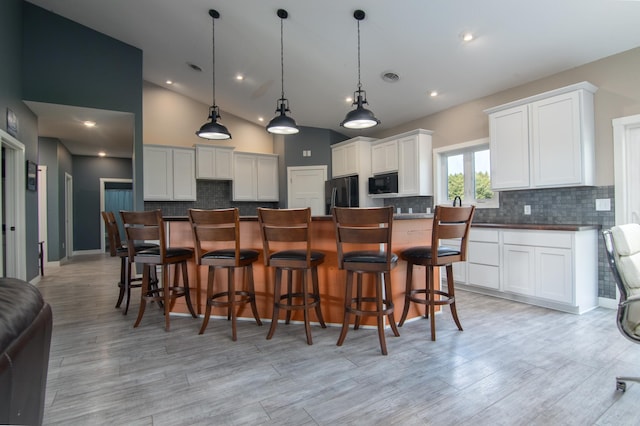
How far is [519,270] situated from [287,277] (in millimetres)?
2528

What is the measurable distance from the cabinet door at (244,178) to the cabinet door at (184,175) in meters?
0.79

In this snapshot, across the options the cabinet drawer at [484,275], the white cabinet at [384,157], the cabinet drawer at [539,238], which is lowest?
the cabinet drawer at [484,275]

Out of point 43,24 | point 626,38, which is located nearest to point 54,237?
point 43,24

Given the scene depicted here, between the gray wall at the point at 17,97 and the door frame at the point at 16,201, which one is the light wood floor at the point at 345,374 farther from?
the gray wall at the point at 17,97

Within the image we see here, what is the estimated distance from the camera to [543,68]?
3.60 meters

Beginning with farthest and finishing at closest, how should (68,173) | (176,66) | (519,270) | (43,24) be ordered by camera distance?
(68,173) → (176,66) → (43,24) → (519,270)

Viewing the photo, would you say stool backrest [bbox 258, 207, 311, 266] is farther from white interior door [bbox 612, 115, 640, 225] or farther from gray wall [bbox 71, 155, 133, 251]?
gray wall [bbox 71, 155, 133, 251]

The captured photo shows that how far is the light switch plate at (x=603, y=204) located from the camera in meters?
3.26

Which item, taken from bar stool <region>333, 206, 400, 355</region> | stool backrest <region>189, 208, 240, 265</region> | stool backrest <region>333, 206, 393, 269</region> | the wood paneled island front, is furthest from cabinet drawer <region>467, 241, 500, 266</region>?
stool backrest <region>189, 208, 240, 265</region>

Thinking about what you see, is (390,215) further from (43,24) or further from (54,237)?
(54,237)

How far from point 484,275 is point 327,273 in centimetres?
216

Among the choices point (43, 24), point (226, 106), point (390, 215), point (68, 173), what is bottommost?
point (390, 215)

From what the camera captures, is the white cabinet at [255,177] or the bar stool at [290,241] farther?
the white cabinet at [255,177]

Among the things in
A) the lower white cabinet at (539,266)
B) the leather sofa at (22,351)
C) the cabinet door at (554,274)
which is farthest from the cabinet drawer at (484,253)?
the leather sofa at (22,351)
